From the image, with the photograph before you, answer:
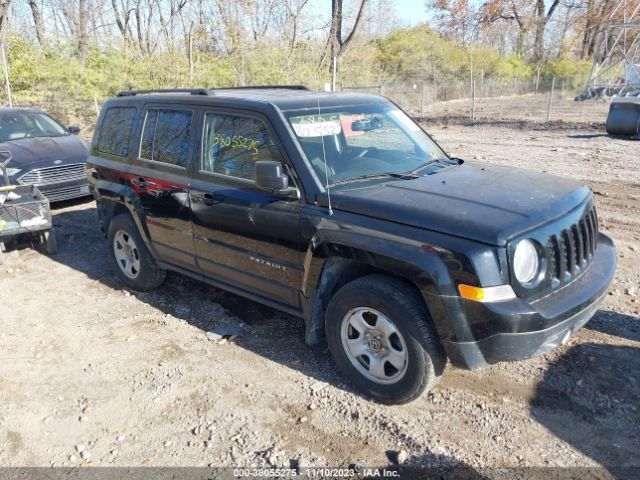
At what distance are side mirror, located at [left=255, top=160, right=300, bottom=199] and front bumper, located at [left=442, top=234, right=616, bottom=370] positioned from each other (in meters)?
1.40

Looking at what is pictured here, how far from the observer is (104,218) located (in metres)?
5.88

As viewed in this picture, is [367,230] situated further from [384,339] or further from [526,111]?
[526,111]

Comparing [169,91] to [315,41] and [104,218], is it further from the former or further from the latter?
[315,41]

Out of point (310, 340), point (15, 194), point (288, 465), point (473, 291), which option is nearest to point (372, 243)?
point (473, 291)

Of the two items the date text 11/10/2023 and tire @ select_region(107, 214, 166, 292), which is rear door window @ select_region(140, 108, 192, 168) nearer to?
tire @ select_region(107, 214, 166, 292)

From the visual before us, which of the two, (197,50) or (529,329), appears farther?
(197,50)

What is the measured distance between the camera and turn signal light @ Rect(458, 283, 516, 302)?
9.70ft

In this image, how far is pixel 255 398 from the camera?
148 inches

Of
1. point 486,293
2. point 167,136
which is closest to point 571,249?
point 486,293

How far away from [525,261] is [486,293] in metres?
0.33

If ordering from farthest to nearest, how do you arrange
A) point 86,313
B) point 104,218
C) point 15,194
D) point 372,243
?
point 15,194, point 104,218, point 86,313, point 372,243

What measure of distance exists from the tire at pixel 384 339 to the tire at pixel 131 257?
8.12ft

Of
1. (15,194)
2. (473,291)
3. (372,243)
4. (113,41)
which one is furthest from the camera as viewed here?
(113,41)

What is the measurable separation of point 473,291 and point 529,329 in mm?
386
